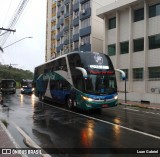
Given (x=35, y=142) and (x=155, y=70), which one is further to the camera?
(x=155, y=70)

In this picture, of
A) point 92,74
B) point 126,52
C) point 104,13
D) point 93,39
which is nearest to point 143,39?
point 126,52

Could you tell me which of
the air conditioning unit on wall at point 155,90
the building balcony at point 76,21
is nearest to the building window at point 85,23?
the building balcony at point 76,21

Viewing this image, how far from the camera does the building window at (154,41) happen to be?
97.6 ft

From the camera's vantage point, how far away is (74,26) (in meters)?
51.1

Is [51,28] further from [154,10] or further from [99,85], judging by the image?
[99,85]

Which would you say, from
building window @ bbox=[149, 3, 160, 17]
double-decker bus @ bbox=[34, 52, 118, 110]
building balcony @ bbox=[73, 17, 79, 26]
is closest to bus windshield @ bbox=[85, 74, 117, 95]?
double-decker bus @ bbox=[34, 52, 118, 110]

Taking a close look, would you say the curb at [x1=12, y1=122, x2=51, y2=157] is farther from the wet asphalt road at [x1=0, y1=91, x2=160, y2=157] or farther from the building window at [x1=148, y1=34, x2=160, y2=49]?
the building window at [x1=148, y1=34, x2=160, y2=49]

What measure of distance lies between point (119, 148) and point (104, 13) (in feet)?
103

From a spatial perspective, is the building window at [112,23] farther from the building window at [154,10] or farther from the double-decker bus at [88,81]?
the double-decker bus at [88,81]

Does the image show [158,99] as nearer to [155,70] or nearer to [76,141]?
[155,70]

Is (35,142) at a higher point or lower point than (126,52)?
lower

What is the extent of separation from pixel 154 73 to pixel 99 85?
15214mm

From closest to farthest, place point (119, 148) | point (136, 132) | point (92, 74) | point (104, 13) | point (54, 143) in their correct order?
point (119, 148) < point (54, 143) < point (136, 132) < point (92, 74) < point (104, 13)

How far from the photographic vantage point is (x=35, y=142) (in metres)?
9.09
